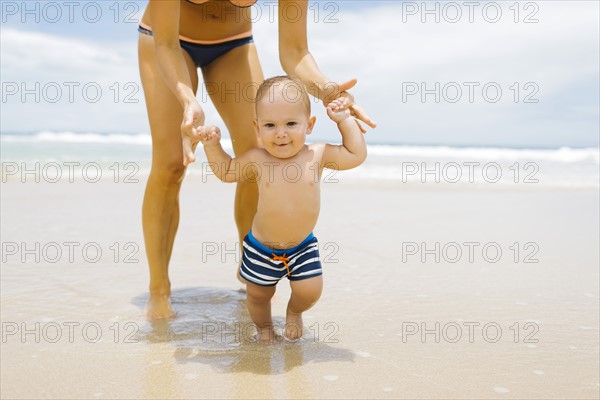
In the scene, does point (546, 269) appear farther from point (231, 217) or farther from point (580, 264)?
point (231, 217)

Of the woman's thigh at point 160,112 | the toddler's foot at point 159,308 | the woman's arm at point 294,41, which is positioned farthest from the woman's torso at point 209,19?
the toddler's foot at point 159,308

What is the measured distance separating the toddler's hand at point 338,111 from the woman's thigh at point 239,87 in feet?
Answer: 2.76

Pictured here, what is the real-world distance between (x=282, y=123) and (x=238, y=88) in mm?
918

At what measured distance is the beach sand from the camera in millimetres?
2346

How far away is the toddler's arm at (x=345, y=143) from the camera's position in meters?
2.64

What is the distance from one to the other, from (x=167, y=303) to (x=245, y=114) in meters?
1.10

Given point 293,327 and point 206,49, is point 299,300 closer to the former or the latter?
point 293,327

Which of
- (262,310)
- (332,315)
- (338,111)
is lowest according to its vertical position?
(332,315)

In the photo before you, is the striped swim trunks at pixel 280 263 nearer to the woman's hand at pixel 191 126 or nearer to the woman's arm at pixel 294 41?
the woman's hand at pixel 191 126

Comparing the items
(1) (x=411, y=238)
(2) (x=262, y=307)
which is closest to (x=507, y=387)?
(2) (x=262, y=307)

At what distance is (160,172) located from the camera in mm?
3215

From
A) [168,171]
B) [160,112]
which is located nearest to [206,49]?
[160,112]

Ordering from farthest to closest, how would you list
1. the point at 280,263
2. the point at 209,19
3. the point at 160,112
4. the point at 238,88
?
the point at 238,88 → the point at 209,19 → the point at 160,112 → the point at 280,263

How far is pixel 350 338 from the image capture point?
2846 mm
